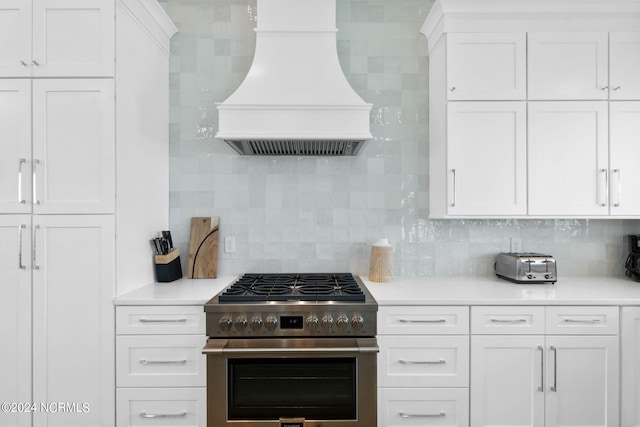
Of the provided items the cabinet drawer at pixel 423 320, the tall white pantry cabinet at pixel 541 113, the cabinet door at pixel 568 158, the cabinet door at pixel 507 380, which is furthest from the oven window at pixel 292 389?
the cabinet door at pixel 568 158

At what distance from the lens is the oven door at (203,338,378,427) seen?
79.4 inches

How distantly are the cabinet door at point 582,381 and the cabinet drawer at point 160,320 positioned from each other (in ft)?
5.91

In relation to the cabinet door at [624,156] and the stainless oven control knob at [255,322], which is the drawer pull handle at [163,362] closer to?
the stainless oven control knob at [255,322]

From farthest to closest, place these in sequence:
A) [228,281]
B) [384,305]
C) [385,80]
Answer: [385,80] < [228,281] < [384,305]

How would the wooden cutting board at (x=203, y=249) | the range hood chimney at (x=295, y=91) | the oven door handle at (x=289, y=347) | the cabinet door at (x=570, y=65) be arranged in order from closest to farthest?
1. the oven door handle at (x=289, y=347)
2. the range hood chimney at (x=295, y=91)
3. the cabinet door at (x=570, y=65)
4. the wooden cutting board at (x=203, y=249)

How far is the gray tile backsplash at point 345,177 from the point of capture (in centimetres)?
279

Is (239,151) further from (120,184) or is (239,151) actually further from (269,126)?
(120,184)

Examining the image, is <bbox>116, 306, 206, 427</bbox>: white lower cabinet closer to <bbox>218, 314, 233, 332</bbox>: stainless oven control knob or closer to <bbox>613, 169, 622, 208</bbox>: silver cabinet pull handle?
<bbox>218, 314, 233, 332</bbox>: stainless oven control knob

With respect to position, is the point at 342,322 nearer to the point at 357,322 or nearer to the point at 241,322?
the point at 357,322

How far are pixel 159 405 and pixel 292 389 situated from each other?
2.26 feet

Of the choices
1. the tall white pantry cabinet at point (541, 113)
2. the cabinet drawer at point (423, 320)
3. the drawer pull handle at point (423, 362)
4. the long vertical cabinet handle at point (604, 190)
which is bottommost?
the drawer pull handle at point (423, 362)

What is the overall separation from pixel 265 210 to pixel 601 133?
2105mm

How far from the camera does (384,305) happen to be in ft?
6.93

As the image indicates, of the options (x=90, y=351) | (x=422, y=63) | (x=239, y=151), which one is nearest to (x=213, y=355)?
(x=90, y=351)
